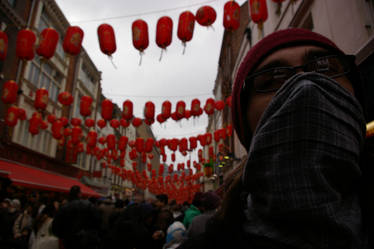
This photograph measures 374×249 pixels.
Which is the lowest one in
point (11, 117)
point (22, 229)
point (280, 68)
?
point (22, 229)

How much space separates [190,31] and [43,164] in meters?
14.5

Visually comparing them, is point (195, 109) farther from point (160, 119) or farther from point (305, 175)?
point (305, 175)

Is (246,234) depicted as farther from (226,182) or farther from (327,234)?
(226,182)

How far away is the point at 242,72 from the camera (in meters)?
1.02

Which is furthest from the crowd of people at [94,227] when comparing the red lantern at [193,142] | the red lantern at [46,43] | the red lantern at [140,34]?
the red lantern at [193,142]

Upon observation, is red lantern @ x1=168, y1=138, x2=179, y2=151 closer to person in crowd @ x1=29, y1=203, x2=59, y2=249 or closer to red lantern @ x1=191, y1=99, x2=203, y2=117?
red lantern @ x1=191, y1=99, x2=203, y2=117

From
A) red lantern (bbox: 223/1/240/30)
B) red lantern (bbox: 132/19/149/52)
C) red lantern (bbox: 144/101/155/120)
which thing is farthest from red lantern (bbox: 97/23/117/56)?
red lantern (bbox: 144/101/155/120)

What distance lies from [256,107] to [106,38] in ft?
23.7

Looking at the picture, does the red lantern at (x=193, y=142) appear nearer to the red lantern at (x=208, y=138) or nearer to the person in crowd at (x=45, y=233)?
the red lantern at (x=208, y=138)

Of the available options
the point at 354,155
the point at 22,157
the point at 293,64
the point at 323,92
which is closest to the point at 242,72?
the point at 293,64

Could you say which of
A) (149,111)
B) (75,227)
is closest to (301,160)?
(75,227)

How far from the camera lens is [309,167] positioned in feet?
1.82

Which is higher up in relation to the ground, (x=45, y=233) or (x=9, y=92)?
(x=9, y=92)

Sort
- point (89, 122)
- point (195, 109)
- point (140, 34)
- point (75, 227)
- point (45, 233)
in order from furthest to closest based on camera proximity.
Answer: point (89, 122)
point (195, 109)
point (140, 34)
point (45, 233)
point (75, 227)
